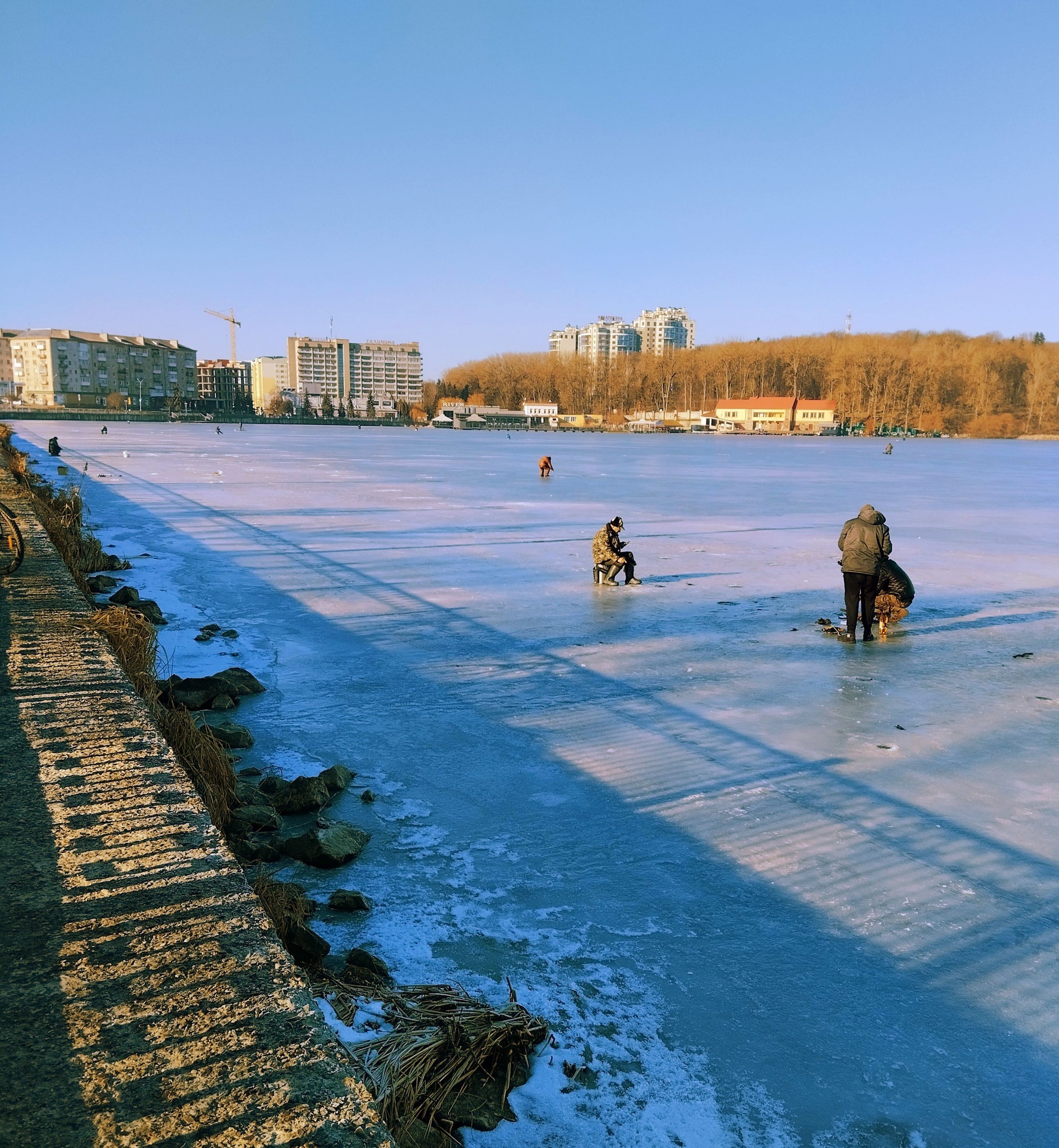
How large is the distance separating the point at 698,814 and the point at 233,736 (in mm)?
2746

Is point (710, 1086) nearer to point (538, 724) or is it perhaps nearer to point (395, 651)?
point (538, 724)

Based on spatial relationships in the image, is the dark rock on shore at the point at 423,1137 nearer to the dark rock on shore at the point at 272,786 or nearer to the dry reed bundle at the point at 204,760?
the dry reed bundle at the point at 204,760

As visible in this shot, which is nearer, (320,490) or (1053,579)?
(1053,579)

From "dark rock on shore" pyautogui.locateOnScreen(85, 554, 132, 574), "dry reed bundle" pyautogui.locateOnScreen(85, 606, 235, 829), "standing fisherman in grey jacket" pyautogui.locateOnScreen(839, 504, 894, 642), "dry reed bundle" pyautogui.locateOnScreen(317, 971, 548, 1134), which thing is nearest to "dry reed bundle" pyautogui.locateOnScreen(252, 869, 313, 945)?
"dry reed bundle" pyautogui.locateOnScreen(317, 971, 548, 1134)

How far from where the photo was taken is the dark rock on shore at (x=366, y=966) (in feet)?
10.1

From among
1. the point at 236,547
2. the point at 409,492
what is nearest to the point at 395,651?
the point at 236,547

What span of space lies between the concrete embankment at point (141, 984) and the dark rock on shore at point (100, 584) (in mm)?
6061

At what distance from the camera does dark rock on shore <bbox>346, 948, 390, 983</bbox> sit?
10.1 ft

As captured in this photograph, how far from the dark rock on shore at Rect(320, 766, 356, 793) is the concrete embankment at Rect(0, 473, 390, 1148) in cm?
110

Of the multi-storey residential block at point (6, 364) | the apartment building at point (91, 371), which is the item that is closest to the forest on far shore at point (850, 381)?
the apartment building at point (91, 371)

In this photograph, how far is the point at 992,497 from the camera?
2662 cm

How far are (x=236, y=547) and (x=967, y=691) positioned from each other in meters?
10.2

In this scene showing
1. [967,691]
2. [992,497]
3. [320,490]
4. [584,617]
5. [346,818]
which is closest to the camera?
[346,818]

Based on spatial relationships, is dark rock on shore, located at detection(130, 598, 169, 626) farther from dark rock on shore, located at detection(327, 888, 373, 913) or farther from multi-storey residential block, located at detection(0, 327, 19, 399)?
multi-storey residential block, located at detection(0, 327, 19, 399)
